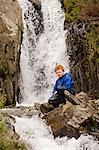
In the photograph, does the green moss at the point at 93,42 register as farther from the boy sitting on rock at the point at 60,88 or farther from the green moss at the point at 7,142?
the green moss at the point at 7,142

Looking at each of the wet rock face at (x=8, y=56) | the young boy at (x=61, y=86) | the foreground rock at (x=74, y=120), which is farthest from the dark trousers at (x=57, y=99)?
the wet rock face at (x=8, y=56)

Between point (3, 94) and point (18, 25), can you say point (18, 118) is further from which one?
point (18, 25)

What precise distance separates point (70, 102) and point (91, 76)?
25.7 ft

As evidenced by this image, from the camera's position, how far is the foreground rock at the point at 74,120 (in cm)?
1142

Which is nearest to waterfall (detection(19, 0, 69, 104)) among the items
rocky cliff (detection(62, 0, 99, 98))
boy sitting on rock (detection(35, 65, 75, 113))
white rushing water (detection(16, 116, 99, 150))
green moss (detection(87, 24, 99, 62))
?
rocky cliff (detection(62, 0, 99, 98))

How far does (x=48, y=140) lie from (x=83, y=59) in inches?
379

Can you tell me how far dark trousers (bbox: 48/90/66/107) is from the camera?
12.8m

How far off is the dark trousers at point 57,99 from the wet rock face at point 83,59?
6869 mm

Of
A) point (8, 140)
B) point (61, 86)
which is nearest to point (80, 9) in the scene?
point (61, 86)

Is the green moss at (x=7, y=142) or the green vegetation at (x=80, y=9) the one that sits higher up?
the green vegetation at (x=80, y=9)

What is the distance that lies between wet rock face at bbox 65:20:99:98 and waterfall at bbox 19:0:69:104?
1.13 meters

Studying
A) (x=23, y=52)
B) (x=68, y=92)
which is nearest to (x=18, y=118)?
(x=68, y=92)

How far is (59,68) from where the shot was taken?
40.8 feet

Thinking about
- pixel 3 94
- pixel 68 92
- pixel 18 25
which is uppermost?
pixel 18 25
